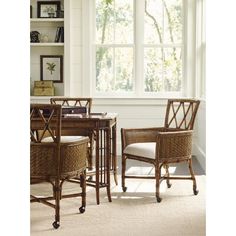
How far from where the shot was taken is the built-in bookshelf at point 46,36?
7047 millimetres

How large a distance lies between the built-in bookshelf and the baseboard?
81.9 inches

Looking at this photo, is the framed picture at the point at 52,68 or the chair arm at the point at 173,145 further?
the framed picture at the point at 52,68

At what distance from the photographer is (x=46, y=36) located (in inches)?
280

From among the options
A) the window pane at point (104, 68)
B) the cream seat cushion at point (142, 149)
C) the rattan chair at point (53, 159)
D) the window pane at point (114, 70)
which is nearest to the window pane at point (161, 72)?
the window pane at point (114, 70)

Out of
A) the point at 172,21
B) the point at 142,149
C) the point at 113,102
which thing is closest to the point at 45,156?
the point at 142,149

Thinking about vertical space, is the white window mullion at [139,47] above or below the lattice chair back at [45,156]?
above

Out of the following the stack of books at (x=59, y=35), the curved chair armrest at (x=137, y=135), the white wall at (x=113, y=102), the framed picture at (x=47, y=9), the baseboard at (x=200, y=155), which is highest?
the framed picture at (x=47, y=9)

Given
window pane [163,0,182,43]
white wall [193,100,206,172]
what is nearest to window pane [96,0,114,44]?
window pane [163,0,182,43]

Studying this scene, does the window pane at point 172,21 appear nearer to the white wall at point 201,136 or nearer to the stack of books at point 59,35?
the white wall at point 201,136

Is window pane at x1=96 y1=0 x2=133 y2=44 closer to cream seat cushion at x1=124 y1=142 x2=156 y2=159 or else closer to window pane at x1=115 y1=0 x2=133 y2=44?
window pane at x1=115 y1=0 x2=133 y2=44

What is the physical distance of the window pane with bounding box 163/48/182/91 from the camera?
7.28 meters

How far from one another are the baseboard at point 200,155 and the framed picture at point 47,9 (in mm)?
2731
